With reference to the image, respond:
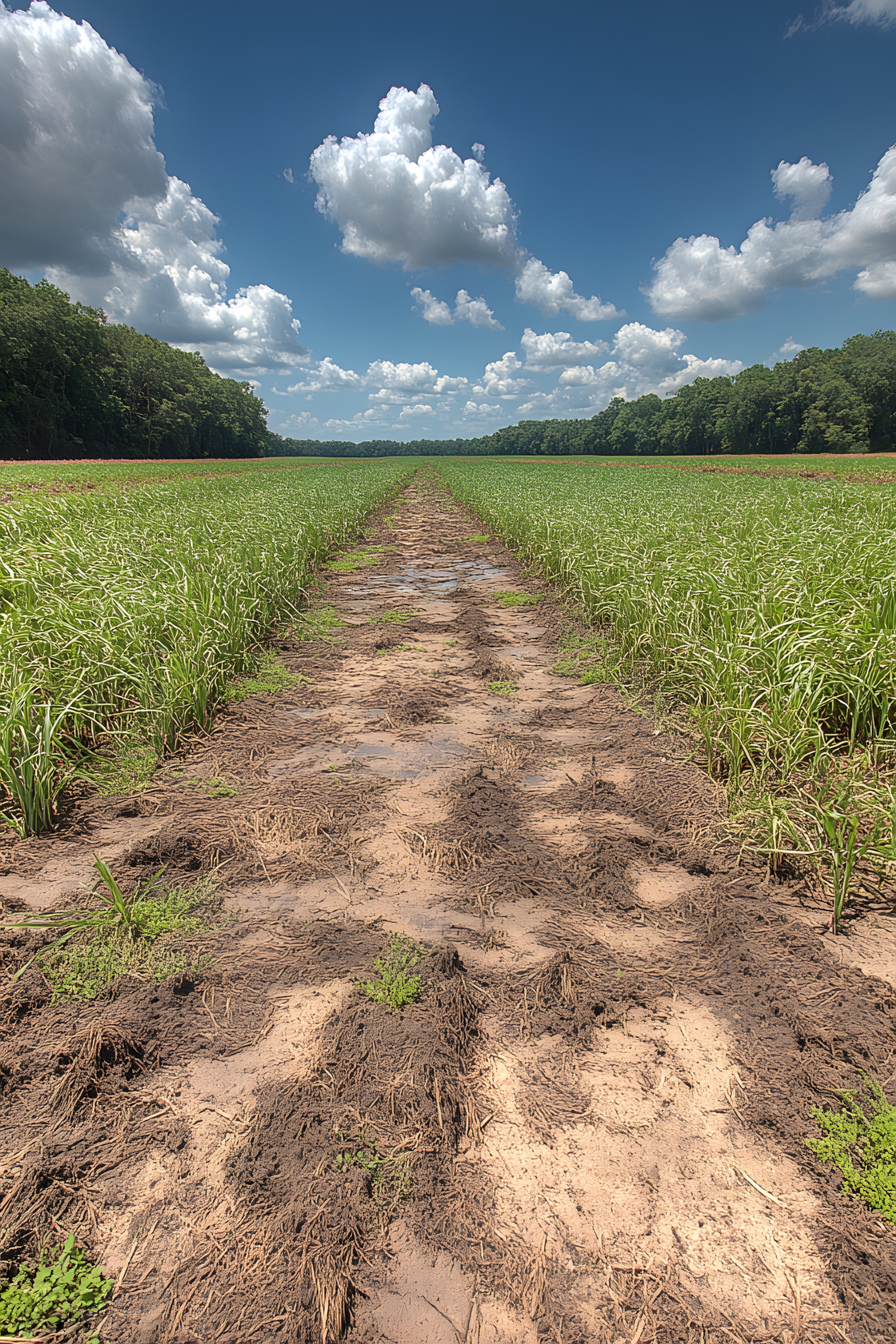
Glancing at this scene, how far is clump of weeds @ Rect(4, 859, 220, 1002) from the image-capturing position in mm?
2184

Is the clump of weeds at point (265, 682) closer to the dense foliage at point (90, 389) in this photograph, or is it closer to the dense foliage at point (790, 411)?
the dense foliage at point (90, 389)

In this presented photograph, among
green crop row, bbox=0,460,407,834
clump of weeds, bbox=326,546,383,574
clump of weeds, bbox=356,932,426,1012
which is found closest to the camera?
clump of weeds, bbox=356,932,426,1012

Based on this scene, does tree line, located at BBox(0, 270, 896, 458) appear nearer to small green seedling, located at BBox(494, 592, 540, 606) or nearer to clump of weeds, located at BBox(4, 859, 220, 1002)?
small green seedling, located at BBox(494, 592, 540, 606)

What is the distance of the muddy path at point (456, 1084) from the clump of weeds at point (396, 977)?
0.04 metres

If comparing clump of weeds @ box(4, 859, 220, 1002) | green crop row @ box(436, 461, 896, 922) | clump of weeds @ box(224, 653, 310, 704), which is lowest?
clump of weeds @ box(224, 653, 310, 704)

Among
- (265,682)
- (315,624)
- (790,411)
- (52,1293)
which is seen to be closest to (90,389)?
(315,624)

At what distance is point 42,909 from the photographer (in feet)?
8.32

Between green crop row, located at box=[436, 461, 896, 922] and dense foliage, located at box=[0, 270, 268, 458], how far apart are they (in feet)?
188

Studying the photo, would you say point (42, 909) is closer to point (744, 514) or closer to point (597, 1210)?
point (597, 1210)

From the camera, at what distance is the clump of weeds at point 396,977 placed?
6.85 feet

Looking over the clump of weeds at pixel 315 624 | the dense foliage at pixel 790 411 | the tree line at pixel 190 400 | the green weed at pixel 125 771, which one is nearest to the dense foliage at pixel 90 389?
the tree line at pixel 190 400

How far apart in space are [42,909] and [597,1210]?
2522 mm

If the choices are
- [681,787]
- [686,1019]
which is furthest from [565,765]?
[686,1019]

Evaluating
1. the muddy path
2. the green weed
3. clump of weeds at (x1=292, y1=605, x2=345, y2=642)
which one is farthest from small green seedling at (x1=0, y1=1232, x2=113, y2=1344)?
clump of weeds at (x1=292, y1=605, x2=345, y2=642)
